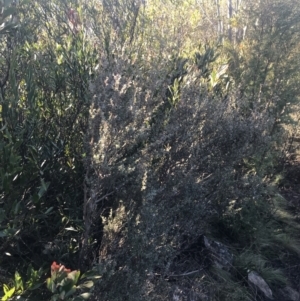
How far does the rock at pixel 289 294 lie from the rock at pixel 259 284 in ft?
0.80

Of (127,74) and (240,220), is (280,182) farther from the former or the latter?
(127,74)

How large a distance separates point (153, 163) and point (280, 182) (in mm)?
5369

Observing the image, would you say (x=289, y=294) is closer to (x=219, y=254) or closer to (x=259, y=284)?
(x=259, y=284)

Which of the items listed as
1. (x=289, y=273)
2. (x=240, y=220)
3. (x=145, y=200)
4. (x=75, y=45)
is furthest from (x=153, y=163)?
(x=289, y=273)

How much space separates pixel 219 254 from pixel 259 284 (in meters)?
0.56

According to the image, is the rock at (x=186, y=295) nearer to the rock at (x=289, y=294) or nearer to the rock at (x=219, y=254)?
the rock at (x=219, y=254)

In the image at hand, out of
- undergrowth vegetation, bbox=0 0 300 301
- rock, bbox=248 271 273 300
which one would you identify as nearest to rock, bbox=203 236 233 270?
undergrowth vegetation, bbox=0 0 300 301

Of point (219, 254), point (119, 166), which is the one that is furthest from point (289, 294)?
point (119, 166)

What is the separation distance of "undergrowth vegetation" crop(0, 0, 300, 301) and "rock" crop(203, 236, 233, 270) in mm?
62

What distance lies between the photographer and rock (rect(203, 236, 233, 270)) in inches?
193

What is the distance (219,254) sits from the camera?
16.4 ft

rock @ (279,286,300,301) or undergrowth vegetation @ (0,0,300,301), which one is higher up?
undergrowth vegetation @ (0,0,300,301)

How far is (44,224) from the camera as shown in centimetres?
328

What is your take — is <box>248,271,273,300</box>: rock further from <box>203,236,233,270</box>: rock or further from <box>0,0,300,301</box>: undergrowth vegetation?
<box>203,236,233,270</box>: rock
